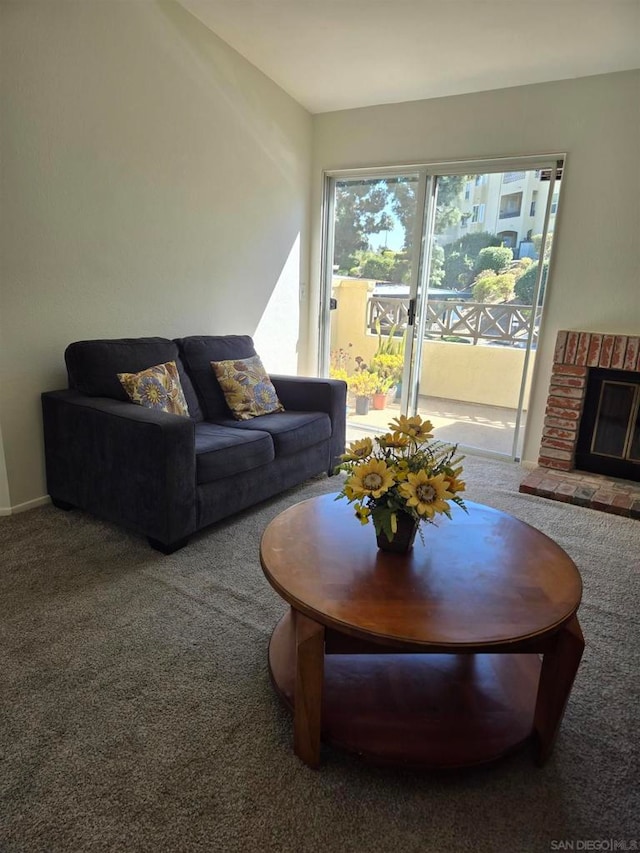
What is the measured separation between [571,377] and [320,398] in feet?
5.48

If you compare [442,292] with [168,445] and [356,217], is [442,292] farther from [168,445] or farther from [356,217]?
[168,445]

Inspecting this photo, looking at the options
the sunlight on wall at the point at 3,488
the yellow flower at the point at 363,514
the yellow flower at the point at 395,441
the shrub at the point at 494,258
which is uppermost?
the shrub at the point at 494,258

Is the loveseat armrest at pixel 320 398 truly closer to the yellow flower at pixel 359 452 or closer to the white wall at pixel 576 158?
the white wall at pixel 576 158

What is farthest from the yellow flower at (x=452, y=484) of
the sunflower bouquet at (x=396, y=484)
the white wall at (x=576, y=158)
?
the white wall at (x=576, y=158)

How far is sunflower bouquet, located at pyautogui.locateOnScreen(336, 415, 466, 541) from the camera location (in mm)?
1460

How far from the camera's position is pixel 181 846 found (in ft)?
3.84

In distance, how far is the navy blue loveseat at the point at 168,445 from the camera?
7.61ft

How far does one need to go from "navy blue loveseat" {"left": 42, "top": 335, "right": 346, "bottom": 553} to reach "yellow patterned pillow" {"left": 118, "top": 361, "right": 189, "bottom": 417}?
0.06 meters

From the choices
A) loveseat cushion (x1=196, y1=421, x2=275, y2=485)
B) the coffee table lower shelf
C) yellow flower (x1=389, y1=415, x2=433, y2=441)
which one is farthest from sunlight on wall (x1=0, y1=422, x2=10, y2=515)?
yellow flower (x1=389, y1=415, x2=433, y2=441)

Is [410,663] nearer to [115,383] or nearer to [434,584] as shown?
[434,584]

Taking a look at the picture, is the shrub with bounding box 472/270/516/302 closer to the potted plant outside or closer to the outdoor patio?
the outdoor patio

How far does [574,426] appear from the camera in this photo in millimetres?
3549

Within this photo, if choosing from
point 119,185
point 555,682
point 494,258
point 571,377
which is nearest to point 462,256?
point 494,258

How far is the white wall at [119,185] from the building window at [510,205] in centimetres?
167
